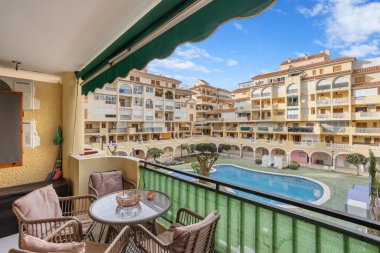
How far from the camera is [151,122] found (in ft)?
76.7

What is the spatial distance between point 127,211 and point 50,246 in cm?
79

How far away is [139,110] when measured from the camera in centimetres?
2217

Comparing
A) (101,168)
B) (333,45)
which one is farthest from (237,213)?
(333,45)

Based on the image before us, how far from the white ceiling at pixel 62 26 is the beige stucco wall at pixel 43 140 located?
0.71 m

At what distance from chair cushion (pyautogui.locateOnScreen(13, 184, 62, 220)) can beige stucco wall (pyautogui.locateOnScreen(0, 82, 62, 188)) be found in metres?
1.57

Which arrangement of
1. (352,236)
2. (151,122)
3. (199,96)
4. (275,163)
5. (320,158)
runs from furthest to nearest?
(199,96), (151,122), (320,158), (275,163), (352,236)

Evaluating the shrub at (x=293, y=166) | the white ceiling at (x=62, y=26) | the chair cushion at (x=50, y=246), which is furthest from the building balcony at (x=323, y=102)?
the chair cushion at (x=50, y=246)

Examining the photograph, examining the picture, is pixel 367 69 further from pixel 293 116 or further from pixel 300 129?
pixel 300 129

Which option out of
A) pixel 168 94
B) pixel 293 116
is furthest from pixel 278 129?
pixel 168 94

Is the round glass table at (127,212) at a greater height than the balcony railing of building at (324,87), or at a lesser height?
lesser

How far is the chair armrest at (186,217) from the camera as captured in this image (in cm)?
177

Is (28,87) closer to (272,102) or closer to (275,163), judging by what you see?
(275,163)

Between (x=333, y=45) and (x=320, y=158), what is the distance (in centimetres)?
3388

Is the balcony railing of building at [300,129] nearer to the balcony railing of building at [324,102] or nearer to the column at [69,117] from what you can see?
the balcony railing of building at [324,102]
